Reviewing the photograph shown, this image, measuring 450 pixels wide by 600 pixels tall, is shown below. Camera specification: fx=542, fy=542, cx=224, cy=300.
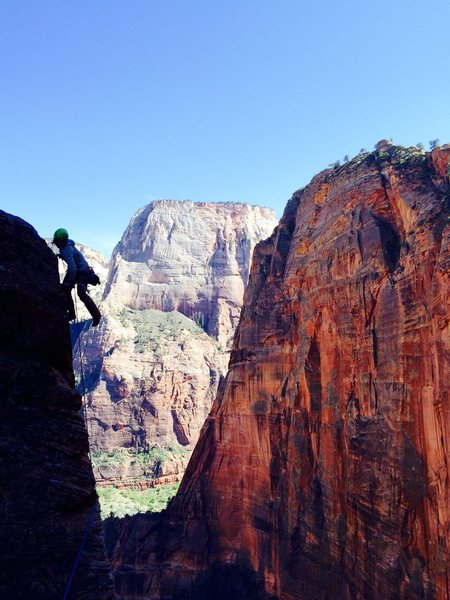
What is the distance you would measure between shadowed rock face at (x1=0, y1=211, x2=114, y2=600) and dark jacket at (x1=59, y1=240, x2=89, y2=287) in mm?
493

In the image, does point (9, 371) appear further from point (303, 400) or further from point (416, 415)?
point (303, 400)

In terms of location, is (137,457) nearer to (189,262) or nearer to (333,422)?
(189,262)

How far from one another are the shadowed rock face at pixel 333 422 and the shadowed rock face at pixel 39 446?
15.5 metres

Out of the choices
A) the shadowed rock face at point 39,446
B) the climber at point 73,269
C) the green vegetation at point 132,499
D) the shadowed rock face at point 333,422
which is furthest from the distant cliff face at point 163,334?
the shadowed rock face at point 39,446

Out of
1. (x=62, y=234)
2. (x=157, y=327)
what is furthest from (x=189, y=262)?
(x=62, y=234)

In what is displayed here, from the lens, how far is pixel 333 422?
2702 cm

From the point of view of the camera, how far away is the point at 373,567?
22.0 metres

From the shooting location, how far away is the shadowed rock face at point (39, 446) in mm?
5574

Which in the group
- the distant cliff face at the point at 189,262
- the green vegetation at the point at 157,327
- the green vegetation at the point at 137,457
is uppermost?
the distant cliff face at the point at 189,262

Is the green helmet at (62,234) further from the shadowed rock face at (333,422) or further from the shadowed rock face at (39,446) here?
the shadowed rock face at (333,422)

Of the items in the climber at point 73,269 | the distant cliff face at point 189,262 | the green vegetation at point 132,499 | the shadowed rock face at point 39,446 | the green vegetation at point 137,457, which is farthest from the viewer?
the distant cliff face at point 189,262

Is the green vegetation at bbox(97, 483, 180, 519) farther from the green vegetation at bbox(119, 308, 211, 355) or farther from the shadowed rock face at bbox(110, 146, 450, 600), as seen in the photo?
the green vegetation at bbox(119, 308, 211, 355)

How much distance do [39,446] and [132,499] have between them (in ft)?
210

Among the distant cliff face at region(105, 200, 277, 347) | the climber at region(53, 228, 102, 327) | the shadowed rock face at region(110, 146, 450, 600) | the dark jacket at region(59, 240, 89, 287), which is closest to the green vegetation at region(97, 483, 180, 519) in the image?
the shadowed rock face at region(110, 146, 450, 600)
